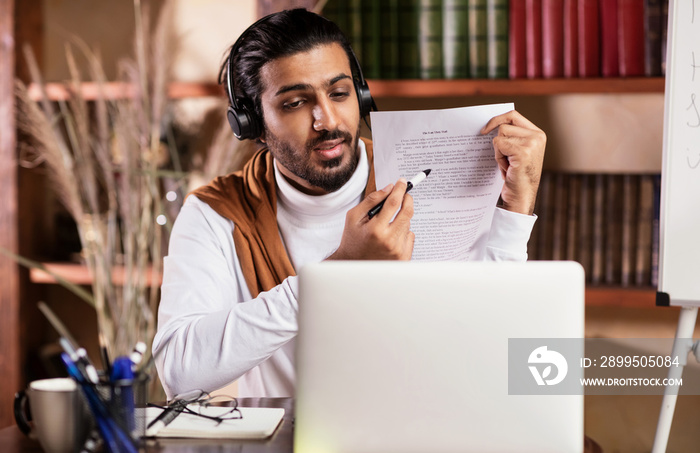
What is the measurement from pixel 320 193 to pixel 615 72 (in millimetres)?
983

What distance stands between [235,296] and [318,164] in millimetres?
332

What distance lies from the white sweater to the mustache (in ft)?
0.33

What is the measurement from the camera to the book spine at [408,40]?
191cm

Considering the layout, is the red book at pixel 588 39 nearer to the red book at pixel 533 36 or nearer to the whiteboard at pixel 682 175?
the red book at pixel 533 36

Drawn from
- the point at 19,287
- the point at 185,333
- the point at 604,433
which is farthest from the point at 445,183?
the point at 19,287

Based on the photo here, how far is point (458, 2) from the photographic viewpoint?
189cm

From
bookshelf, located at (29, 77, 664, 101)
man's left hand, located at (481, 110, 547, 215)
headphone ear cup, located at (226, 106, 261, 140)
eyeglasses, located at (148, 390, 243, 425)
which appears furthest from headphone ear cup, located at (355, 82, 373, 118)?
eyeglasses, located at (148, 390, 243, 425)

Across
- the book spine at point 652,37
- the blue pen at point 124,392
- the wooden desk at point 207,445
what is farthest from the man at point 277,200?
the book spine at point 652,37

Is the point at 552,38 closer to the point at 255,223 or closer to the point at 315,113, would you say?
the point at 315,113

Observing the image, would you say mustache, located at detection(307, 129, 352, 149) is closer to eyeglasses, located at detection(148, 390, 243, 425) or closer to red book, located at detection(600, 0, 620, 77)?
eyeglasses, located at detection(148, 390, 243, 425)

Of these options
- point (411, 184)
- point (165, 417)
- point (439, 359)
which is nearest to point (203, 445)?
point (165, 417)

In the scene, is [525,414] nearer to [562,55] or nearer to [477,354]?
[477,354]

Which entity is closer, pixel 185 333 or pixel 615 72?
pixel 185 333

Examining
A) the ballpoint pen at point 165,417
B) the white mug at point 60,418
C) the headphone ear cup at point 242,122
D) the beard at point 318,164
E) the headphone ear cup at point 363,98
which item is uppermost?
the headphone ear cup at point 363,98
